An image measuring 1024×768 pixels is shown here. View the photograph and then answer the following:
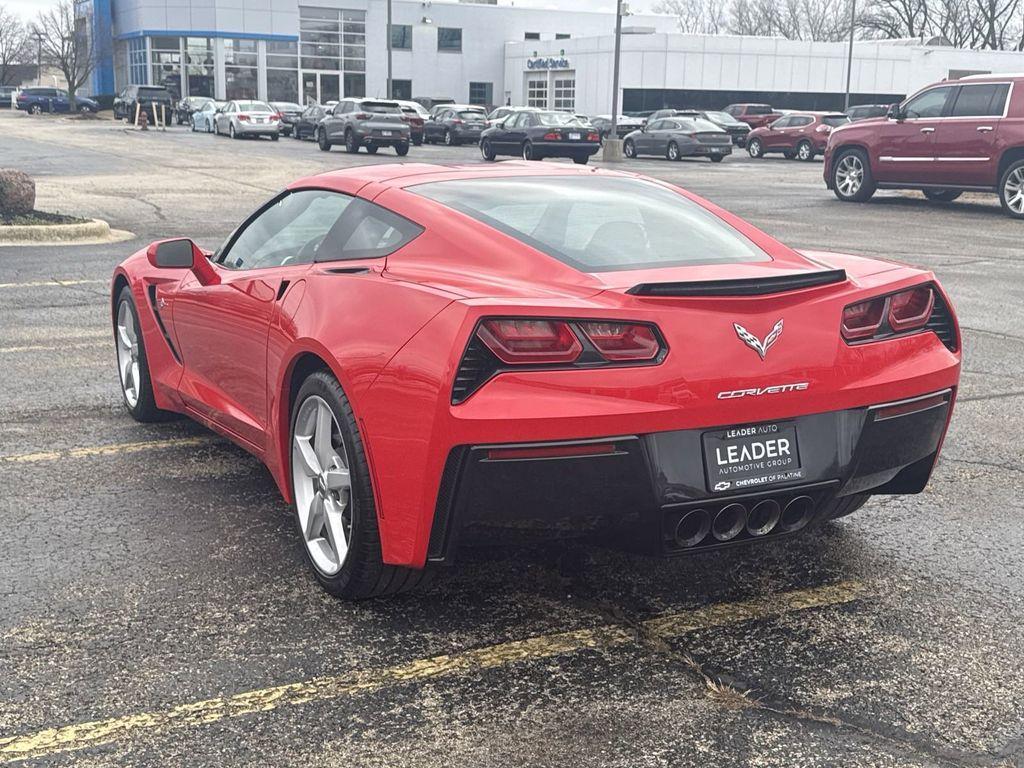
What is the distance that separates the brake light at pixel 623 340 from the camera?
3.46 m

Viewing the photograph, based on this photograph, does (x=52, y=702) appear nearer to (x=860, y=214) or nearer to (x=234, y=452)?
(x=234, y=452)

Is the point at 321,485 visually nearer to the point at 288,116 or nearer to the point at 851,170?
the point at 851,170

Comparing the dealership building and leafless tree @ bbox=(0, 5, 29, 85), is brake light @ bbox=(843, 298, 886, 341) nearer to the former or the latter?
the dealership building

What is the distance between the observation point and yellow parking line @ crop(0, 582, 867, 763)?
3.08 m

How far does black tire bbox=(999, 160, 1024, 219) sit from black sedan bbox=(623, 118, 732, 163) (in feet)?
60.0

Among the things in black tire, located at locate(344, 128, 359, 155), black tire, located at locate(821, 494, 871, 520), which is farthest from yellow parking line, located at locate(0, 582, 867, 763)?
black tire, located at locate(344, 128, 359, 155)

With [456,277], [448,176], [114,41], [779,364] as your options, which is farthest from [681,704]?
[114,41]

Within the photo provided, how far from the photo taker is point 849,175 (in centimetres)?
2191

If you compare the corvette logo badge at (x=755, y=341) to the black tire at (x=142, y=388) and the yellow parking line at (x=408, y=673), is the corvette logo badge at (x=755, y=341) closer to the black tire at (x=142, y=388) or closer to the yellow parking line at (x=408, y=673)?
the yellow parking line at (x=408, y=673)

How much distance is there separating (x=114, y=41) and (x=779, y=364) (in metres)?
87.3

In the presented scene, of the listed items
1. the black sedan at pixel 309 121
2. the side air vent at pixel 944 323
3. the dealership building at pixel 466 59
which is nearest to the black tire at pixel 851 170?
the side air vent at pixel 944 323

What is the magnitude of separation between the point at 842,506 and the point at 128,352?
3867 mm

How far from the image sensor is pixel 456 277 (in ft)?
12.6

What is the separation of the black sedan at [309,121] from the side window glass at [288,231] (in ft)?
127
